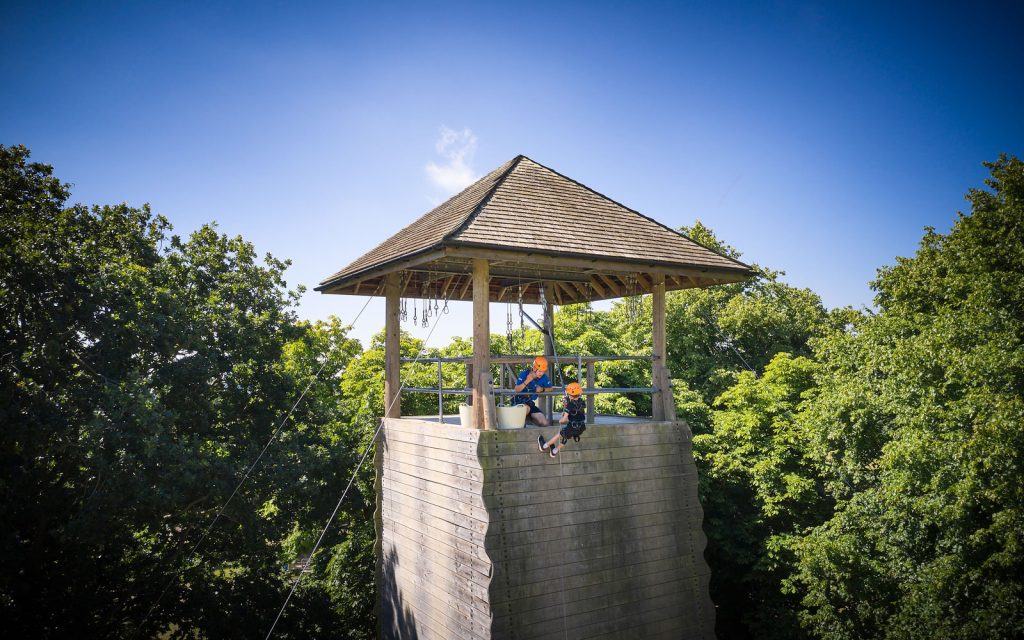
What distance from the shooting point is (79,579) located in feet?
36.9

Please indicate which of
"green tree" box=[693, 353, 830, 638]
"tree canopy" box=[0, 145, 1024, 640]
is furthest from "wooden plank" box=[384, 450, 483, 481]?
"green tree" box=[693, 353, 830, 638]

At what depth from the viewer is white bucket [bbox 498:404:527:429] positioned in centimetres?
754

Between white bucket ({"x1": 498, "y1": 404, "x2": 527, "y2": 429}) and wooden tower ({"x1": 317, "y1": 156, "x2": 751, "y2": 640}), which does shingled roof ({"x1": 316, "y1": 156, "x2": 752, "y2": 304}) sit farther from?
white bucket ({"x1": 498, "y1": 404, "x2": 527, "y2": 429})

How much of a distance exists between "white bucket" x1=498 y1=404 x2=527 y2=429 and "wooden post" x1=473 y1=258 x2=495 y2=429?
22cm

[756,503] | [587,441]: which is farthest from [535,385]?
[756,503]

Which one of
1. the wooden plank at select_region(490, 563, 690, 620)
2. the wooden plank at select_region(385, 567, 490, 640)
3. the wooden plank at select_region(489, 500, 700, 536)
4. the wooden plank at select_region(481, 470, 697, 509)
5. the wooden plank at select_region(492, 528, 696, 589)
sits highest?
the wooden plank at select_region(481, 470, 697, 509)

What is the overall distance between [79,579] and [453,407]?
10.4m

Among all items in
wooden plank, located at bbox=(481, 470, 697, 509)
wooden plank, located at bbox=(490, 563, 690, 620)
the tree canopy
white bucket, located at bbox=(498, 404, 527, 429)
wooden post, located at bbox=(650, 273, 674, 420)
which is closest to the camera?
wooden plank, located at bbox=(490, 563, 690, 620)

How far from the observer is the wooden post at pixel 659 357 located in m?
8.81

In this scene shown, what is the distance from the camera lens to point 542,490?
745 centimetres

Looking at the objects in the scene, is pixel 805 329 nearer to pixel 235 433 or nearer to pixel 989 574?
pixel 989 574

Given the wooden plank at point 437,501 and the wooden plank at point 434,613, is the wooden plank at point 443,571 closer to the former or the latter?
the wooden plank at point 434,613

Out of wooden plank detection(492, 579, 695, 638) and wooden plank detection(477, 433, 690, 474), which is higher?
wooden plank detection(477, 433, 690, 474)

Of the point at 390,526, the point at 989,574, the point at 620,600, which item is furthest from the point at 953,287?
the point at 390,526
